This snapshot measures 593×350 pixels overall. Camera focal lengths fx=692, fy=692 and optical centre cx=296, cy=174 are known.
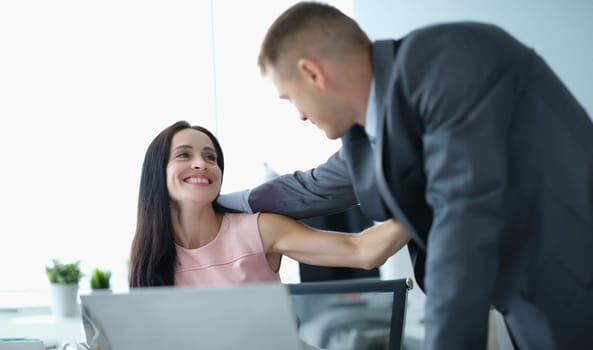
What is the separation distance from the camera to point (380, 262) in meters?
1.87

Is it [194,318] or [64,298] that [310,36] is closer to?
[194,318]

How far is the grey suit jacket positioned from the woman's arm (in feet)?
1.58

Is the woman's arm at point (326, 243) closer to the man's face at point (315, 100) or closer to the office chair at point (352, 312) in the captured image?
the office chair at point (352, 312)

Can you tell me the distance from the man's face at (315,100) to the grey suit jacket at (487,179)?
11 cm

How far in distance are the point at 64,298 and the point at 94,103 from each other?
1080 mm

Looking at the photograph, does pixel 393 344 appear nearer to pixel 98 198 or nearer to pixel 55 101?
pixel 98 198

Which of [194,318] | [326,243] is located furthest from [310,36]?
[326,243]

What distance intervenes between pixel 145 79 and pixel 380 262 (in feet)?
7.78

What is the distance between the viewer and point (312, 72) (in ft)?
4.31

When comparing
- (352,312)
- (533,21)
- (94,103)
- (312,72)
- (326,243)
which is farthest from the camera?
(94,103)

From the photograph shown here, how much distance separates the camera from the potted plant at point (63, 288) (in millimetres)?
3461

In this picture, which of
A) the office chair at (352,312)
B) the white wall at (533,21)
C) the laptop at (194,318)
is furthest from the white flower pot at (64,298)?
the laptop at (194,318)

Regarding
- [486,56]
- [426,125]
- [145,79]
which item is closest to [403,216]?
[426,125]

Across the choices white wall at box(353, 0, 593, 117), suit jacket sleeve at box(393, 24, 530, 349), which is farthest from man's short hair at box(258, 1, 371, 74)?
white wall at box(353, 0, 593, 117)
